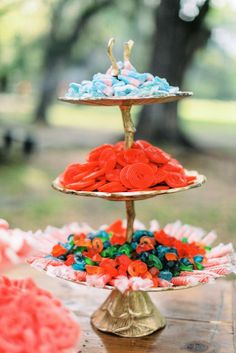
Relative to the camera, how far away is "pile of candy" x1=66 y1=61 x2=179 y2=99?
1626mm

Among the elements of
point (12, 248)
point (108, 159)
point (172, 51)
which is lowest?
point (12, 248)

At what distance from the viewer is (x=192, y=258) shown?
1.87 m

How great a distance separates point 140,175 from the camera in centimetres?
169

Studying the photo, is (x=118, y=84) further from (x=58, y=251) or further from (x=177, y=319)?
(x=177, y=319)

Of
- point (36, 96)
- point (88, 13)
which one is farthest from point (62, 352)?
point (36, 96)

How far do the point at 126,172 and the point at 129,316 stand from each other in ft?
1.54

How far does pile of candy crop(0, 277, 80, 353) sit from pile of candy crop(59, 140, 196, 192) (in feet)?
1.56

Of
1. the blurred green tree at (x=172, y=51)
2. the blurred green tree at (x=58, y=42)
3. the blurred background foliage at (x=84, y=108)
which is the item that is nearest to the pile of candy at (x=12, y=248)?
the blurred background foliage at (x=84, y=108)

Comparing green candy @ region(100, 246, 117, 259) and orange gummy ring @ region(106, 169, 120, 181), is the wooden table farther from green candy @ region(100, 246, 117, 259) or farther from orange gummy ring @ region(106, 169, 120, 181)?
orange gummy ring @ region(106, 169, 120, 181)

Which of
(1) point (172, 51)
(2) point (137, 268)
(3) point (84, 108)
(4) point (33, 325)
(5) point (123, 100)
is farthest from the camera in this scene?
(3) point (84, 108)

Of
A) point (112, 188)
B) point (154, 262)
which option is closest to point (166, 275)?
point (154, 262)

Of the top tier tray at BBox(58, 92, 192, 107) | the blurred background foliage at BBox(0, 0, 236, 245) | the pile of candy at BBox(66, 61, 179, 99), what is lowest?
the blurred background foliage at BBox(0, 0, 236, 245)

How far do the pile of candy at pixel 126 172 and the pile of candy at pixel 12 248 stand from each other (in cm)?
39

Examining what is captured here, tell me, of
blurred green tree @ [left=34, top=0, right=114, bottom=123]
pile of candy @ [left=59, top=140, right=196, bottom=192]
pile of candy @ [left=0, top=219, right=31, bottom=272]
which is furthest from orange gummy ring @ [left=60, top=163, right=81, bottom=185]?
blurred green tree @ [left=34, top=0, right=114, bottom=123]
